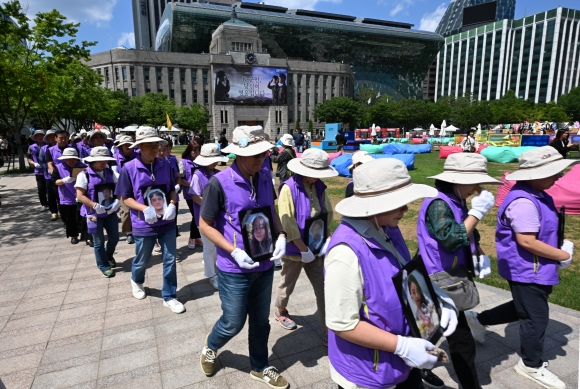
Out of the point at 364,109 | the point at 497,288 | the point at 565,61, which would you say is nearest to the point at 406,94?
the point at 364,109

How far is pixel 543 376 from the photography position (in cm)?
279

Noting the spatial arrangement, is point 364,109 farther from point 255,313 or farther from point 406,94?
point 255,313

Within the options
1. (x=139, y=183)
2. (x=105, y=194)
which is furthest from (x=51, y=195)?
(x=139, y=183)

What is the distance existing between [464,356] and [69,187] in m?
6.92

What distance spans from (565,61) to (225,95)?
116255 millimetres

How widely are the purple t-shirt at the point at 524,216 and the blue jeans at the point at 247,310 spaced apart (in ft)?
Result: 6.53

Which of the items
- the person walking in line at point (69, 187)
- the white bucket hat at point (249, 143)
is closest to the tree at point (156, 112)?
the person walking in line at point (69, 187)

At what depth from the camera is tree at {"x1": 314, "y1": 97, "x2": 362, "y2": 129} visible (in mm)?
67500

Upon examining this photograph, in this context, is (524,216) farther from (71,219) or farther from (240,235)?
(71,219)

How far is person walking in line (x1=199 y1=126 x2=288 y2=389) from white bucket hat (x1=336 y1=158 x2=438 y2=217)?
99 cm

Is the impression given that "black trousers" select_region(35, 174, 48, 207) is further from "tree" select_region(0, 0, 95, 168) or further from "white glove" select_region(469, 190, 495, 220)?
"white glove" select_region(469, 190, 495, 220)

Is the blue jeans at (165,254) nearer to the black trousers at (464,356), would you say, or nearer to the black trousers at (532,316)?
the black trousers at (464,356)

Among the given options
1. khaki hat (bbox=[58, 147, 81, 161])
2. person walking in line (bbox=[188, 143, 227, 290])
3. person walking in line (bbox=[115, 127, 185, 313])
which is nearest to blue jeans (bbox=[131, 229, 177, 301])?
person walking in line (bbox=[115, 127, 185, 313])

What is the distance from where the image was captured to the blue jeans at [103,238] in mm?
5020
